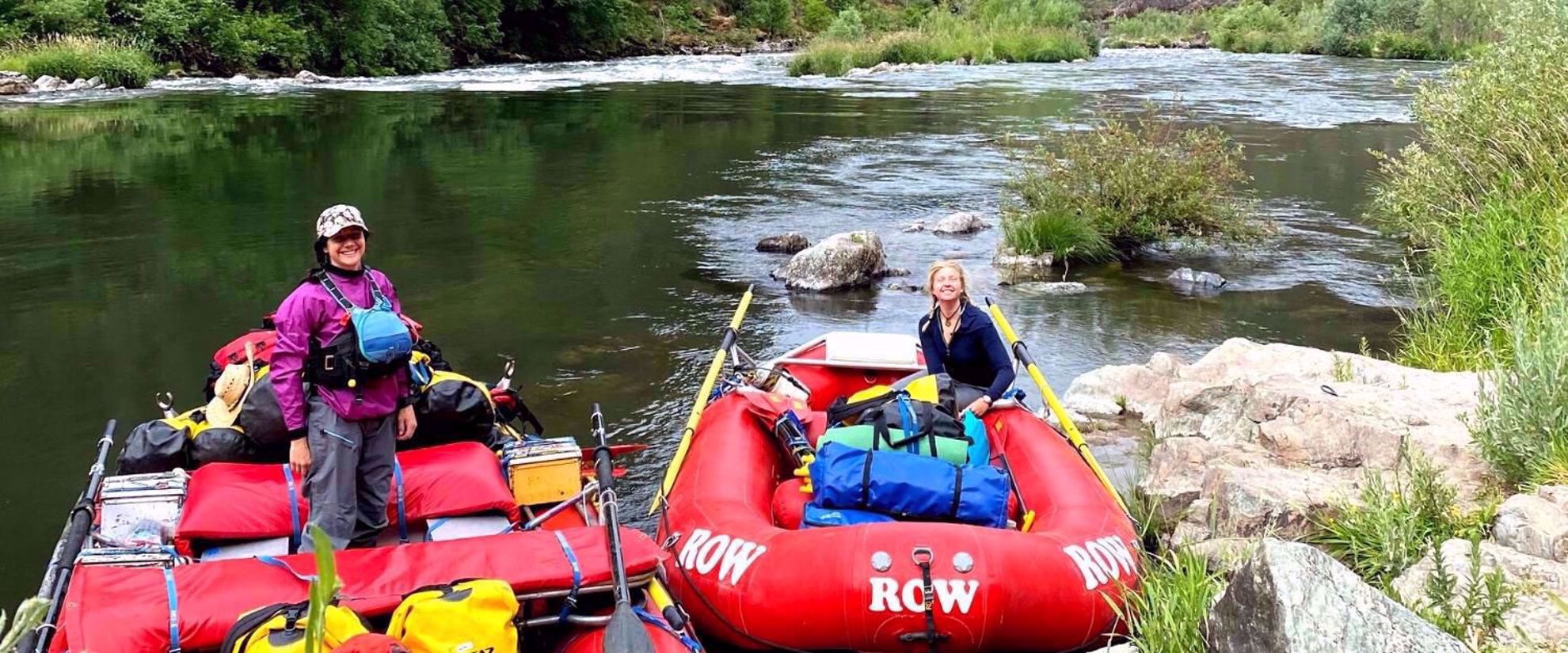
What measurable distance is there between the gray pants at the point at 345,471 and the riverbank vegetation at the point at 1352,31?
1352 inches

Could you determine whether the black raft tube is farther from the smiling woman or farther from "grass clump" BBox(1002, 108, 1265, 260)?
"grass clump" BBox(1002, 108, 1265, 260)

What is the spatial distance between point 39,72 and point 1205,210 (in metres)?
21.1

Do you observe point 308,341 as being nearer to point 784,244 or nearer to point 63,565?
point 63,565

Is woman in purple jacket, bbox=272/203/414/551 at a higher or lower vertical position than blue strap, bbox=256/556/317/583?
higher

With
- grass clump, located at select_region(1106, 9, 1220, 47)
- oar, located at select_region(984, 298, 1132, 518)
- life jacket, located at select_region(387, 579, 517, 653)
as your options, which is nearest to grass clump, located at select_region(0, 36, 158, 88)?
oar, located at select_region(984, 298, 1132, 518)

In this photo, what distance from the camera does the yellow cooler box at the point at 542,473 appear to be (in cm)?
467

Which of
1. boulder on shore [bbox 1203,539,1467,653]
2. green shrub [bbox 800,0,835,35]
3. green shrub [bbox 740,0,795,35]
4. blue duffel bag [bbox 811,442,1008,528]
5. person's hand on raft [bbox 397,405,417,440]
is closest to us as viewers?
boulder on shore [bbox 1203,539,1467,653]

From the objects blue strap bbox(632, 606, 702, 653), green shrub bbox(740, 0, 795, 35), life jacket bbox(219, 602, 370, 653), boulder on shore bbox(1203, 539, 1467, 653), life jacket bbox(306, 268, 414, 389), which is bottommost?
blue strap bbox(632, 606, 702, 653)

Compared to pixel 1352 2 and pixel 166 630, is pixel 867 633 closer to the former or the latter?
pixel 166 630

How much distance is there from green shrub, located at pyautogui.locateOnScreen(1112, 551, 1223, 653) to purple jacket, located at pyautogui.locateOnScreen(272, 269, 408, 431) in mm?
2617

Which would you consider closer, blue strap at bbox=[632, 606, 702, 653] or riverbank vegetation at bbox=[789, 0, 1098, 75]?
blue strap at bbox=[632, 606, 702, 653]

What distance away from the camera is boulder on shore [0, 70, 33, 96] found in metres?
20.8

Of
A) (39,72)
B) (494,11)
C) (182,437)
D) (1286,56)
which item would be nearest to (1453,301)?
(182,437)

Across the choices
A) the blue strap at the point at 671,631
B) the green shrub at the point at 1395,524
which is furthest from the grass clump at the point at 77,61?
the green shrub at the point at 1395,524
